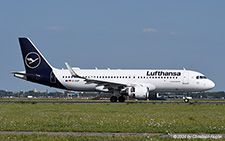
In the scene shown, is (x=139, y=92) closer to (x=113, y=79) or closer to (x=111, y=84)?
(x=111, y=84)

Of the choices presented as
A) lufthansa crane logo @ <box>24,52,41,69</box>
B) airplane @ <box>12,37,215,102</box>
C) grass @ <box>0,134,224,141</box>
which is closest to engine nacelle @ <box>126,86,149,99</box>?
airplane @ <box>12,37,215,102</box>

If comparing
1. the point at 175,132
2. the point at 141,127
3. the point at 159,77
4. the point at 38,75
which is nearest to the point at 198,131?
the point at 175,132

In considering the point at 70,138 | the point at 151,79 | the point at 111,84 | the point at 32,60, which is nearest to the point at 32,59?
the point at 32,60

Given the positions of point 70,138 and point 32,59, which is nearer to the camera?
point 70,138

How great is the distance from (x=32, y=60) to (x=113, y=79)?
39.2 ft

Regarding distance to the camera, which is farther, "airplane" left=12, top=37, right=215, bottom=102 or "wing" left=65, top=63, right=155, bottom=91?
"airplane" left=12, top=37, right=215, bottom=102

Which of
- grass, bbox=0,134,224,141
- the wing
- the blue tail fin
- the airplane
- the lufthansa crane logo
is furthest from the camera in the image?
the lufthansa crane logo

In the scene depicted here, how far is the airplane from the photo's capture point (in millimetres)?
54088

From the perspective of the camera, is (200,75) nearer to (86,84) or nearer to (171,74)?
(171,74)

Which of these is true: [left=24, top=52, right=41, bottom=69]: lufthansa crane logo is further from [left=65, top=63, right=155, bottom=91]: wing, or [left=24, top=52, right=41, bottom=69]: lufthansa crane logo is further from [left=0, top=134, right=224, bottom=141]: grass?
[left=0, top=134, right=224, bottom=141]: grass

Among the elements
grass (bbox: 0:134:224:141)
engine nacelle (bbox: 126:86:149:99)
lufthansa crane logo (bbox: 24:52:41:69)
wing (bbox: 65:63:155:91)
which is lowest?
grass (bbox: 0:134:224:141)

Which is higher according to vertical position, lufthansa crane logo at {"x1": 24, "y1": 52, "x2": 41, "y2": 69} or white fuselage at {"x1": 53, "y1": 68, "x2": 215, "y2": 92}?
lufthansa crane logo at {"x1": 24, "y1": 52, "x2": 41, "y2": 69}

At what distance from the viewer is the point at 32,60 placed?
5841cm

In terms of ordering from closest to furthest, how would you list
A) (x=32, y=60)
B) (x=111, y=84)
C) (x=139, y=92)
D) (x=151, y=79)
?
(x=139, y=92) → (x=111, y=84) → (x=151, y=79) → (x=32, y=60)
